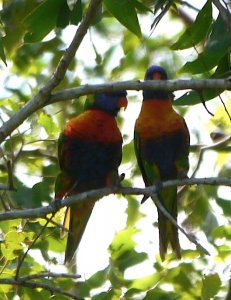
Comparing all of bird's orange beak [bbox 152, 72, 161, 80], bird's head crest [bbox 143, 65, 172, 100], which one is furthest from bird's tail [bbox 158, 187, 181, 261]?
bird's orange beak [bbox 152, 72, 161, 80]

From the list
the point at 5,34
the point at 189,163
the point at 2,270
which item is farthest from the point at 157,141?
the point at 2,270

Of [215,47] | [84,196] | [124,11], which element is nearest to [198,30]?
[215,47]

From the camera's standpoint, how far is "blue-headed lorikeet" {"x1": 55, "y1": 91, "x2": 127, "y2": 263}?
13.2 feet

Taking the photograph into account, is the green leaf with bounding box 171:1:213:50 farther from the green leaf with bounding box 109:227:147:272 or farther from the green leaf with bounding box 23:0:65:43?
the green leaf with bounding box 109:227:147:272

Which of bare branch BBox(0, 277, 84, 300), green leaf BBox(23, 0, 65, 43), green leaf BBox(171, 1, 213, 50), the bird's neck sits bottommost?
bare branch BBox(0, 277, 84, 300)

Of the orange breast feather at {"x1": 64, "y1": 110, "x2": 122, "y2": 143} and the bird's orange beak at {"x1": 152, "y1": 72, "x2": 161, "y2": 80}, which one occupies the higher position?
the bird's orange beak at {"x1": 152, "y1": 72, "x2": 161, "y2": 80}

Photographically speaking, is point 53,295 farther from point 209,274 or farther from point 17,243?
point 209,274

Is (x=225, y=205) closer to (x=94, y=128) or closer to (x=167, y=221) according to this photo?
(x=167, y=221)

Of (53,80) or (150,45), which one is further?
(150,45)

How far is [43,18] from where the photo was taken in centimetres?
267

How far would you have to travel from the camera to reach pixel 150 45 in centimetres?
403

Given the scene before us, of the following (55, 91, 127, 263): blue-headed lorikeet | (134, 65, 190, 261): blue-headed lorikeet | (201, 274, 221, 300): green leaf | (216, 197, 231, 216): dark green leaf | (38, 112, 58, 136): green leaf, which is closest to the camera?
(201, 274, 221, 300): green leaf

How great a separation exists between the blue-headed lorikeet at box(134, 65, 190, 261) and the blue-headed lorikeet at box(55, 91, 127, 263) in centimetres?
18

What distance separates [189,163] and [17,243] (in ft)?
5.14
